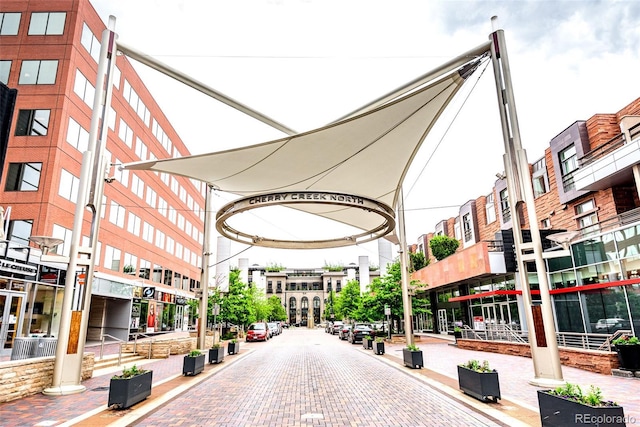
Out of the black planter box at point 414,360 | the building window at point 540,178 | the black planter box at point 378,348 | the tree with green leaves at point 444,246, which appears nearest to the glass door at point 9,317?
the black planter box at point 378,348

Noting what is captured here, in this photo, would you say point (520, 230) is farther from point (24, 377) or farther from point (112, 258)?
point (112, 258)

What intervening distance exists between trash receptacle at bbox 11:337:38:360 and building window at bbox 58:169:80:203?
14183mm

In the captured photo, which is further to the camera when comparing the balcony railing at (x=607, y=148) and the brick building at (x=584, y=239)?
the balcony railing at (x=607, y=148)

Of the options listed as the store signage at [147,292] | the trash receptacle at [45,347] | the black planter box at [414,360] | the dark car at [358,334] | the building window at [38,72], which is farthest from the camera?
the store signage at [147,292]

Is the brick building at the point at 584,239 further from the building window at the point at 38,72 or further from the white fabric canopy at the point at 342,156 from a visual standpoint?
the building window at the point at 38,72

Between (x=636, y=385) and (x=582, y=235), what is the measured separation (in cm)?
1137

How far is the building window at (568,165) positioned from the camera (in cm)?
2189

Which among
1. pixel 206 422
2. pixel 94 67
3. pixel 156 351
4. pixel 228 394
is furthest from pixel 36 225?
pixel 206 422

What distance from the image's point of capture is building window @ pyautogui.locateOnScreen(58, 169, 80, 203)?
2212 cm

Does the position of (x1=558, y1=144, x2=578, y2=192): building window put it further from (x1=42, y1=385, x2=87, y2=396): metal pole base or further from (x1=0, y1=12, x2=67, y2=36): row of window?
(x1=0, y1=12, x2=67, y2=36): row of window

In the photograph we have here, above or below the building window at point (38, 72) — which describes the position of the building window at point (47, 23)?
above

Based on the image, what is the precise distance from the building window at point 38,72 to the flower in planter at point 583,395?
1081 inches

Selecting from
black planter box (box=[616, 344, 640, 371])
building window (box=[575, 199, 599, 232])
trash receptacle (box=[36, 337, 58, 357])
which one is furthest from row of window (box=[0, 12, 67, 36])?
building window (box=[575, 199, 599, 232])

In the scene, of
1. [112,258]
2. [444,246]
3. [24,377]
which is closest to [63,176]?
[112,258]
